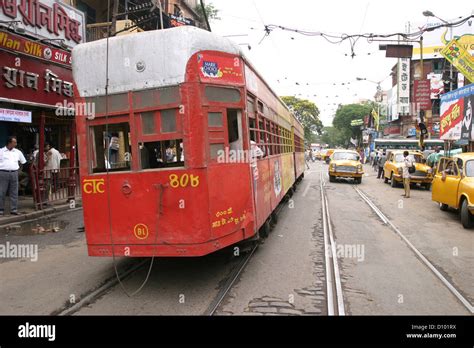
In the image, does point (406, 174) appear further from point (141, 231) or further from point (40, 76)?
point (40, 76)

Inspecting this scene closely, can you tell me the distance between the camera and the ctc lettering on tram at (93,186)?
5.25 meters

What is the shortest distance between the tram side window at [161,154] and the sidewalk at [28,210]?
5895 mm

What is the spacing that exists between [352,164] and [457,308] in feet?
52.5

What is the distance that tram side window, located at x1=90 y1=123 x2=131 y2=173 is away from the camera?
540 cm

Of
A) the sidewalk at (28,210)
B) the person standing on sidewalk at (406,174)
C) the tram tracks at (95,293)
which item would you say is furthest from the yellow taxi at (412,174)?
the tram tracks at (95,293)

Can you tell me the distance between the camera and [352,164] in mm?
20188

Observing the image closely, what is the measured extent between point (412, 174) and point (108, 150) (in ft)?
50.6

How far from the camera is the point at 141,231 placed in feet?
16.8

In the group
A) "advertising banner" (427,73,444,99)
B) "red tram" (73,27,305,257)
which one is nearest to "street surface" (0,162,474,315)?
"red tram" (73,27,305,257)

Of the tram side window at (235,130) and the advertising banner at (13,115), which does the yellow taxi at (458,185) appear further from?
the advertising banner at (13,115)

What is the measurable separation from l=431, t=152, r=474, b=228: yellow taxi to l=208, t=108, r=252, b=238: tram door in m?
6.28

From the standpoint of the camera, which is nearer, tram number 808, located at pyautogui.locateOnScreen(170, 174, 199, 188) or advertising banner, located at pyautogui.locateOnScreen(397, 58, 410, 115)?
tram number 808, located at pyautogui.locateOnScreen(170, 174, 199, 188)

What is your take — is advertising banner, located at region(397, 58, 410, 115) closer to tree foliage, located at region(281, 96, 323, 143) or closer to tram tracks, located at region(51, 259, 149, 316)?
tree foliage, located at region(281, 96, 323, 143)
